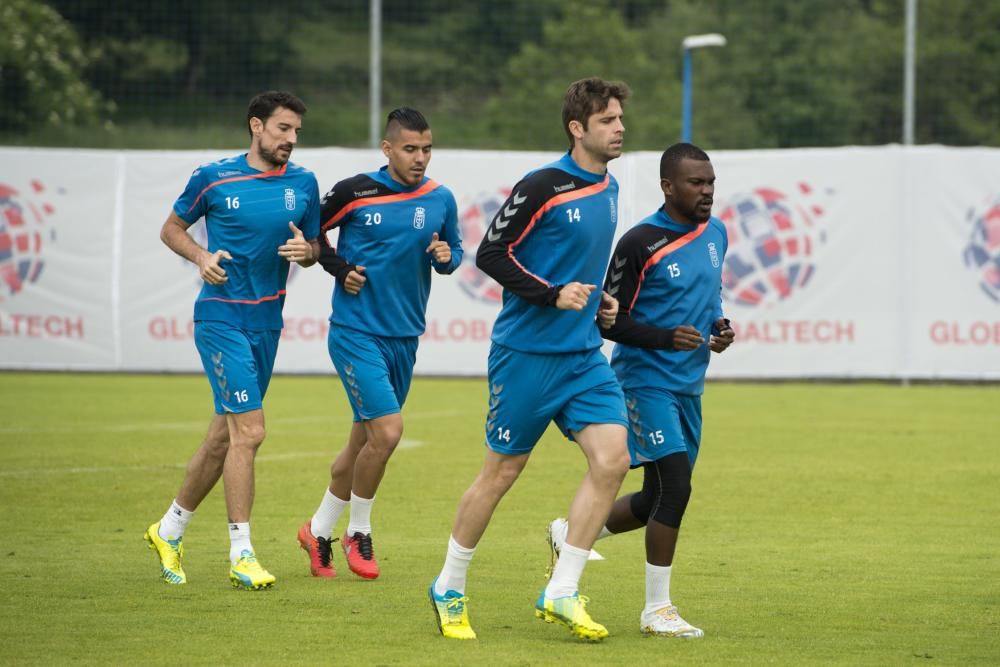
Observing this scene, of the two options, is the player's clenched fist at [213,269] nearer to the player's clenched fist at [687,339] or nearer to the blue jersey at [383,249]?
the blue jersey at [383,249]

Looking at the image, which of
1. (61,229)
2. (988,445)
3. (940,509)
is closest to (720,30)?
(61,229)

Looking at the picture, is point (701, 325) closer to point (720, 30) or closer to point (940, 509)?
point (940, 509)

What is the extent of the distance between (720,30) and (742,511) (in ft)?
113

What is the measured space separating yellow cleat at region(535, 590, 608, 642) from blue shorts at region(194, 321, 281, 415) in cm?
223

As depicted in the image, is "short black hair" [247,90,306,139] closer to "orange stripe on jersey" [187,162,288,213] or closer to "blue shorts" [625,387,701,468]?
"orange stripe on jersey" [187,162,288,213]

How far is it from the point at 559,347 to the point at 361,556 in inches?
87.9

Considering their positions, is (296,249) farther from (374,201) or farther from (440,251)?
(440,251)

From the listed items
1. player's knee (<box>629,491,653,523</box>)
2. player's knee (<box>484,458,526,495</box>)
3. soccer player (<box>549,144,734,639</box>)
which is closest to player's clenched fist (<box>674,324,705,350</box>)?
soccer player (<box>549,144,734,639</box>)

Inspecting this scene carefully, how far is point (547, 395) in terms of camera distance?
7.24 m

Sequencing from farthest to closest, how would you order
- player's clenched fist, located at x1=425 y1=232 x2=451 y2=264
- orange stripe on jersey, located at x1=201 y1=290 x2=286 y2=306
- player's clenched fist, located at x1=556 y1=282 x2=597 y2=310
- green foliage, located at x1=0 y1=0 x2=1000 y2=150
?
green foliage, located at x1=0 y1=0 x2=1000 y2=150, player's clenched fist, located at x1=425 y1=232 x2=451 y2=264, orange stripe on jersey, located at x1=201 y1=290 x2=286 y2=306, player's clenched fist, located at x1=556 y1=282 x2=597 y2=310

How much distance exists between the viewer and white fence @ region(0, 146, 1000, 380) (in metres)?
21.1

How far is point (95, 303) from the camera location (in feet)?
Answer: 71.6

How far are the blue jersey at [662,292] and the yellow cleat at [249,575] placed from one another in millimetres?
2139

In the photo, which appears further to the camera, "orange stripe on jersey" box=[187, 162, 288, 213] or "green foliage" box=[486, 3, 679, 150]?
"green foliage" box=[486, 3, 679, 150]
